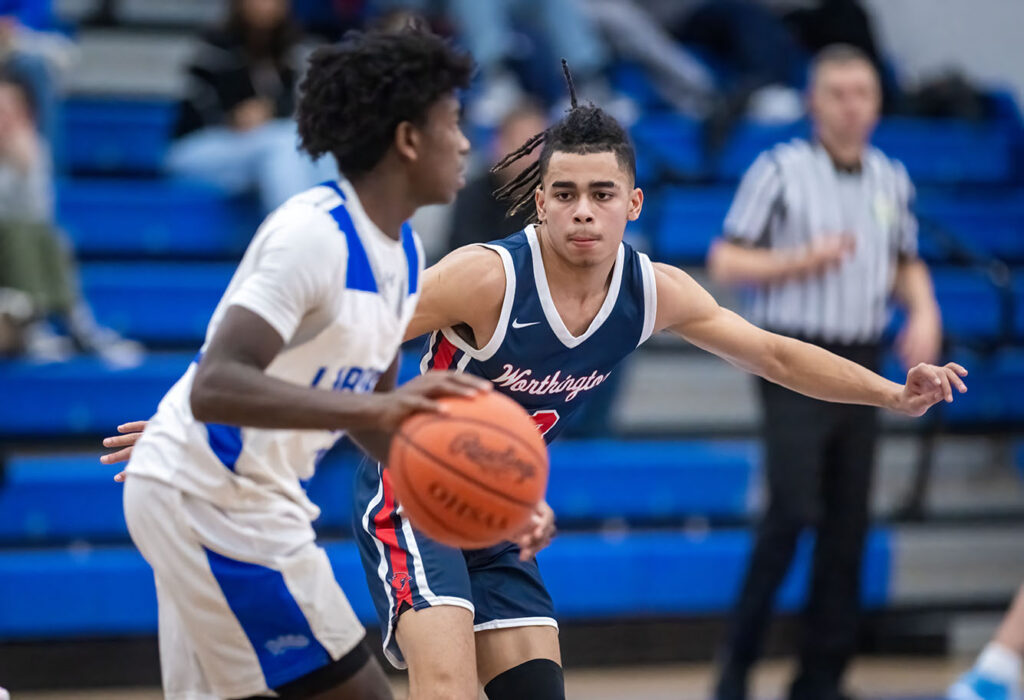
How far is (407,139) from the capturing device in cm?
244

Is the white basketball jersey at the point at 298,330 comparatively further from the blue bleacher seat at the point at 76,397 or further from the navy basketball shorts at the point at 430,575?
the blue bleacher seat at the point at 76,397

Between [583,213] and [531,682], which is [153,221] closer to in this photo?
[583,213]

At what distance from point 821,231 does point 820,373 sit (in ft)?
6.51

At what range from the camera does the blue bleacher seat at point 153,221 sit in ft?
22.3

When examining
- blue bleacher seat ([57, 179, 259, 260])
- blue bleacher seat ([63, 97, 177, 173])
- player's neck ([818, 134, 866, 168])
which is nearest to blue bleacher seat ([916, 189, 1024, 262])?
player's neck ([818, 134, 866, 168])

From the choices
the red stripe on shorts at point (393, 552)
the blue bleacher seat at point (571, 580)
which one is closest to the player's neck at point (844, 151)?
the blue bleacher seat at point (571, 580)

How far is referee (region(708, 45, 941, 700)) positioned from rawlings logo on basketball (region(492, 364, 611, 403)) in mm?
1867

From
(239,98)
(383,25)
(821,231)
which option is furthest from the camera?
(239,98)

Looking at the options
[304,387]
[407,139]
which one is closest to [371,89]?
[407,139]

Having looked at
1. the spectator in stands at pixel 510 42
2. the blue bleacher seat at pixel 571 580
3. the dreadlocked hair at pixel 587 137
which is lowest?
the blue bleacher seat at pixel 571 580

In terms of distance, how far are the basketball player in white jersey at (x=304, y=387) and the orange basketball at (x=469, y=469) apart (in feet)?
0.21

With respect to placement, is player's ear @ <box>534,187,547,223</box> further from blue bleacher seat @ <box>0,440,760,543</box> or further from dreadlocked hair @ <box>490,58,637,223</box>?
blue bleacher seat @ <box>0,440,760,543</box>

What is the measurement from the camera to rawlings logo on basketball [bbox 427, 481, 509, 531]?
2371 millimetres

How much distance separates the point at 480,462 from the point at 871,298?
3047 millimetres
